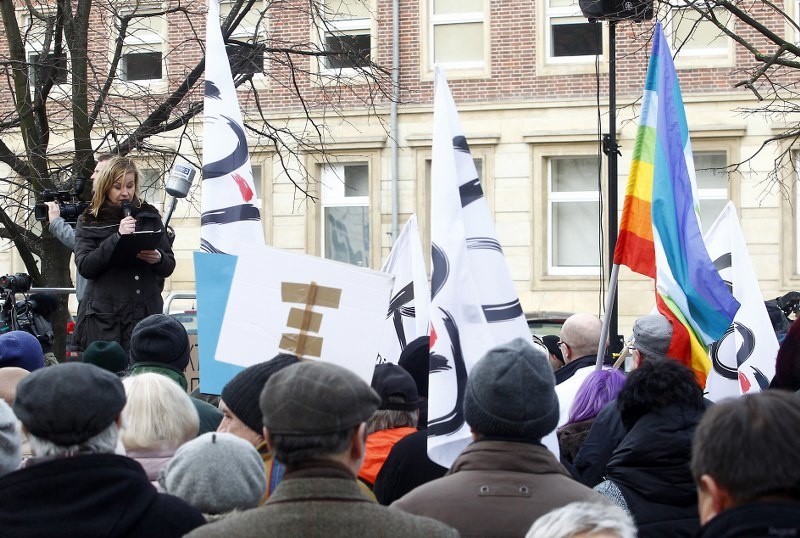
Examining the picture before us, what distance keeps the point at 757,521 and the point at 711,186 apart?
61.6 ft

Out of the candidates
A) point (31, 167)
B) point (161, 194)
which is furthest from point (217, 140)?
point (161, 194)

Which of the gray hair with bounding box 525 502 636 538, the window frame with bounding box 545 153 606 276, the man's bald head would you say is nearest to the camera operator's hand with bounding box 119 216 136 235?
the man's bald head

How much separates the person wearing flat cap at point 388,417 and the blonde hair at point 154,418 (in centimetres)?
84

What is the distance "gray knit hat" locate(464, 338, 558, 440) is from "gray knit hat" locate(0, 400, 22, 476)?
4.18 ft

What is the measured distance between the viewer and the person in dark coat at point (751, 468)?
222 centimetres

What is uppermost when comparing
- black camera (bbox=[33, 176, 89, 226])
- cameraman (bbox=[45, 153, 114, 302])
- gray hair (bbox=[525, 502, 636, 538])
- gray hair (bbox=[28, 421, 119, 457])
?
black camera (bbox=[33, 176, 89, 226])

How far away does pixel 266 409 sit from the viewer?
8.32 feet

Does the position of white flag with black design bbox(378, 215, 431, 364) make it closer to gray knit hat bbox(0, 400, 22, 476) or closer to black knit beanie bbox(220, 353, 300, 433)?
black knit beanie bbox(220, 353, 300, 433)

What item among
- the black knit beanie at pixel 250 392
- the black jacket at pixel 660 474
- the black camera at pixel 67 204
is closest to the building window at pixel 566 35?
the black camera at pixel 67 204

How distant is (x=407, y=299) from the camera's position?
7492 millimetres

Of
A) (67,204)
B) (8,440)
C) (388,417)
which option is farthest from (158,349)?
(67,204)

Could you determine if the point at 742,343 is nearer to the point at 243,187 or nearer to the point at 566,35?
the point at 243,187

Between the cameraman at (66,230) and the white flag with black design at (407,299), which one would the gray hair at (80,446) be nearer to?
the white flag with black design at (407,299)

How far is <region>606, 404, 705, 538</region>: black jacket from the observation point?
3.92 metres
